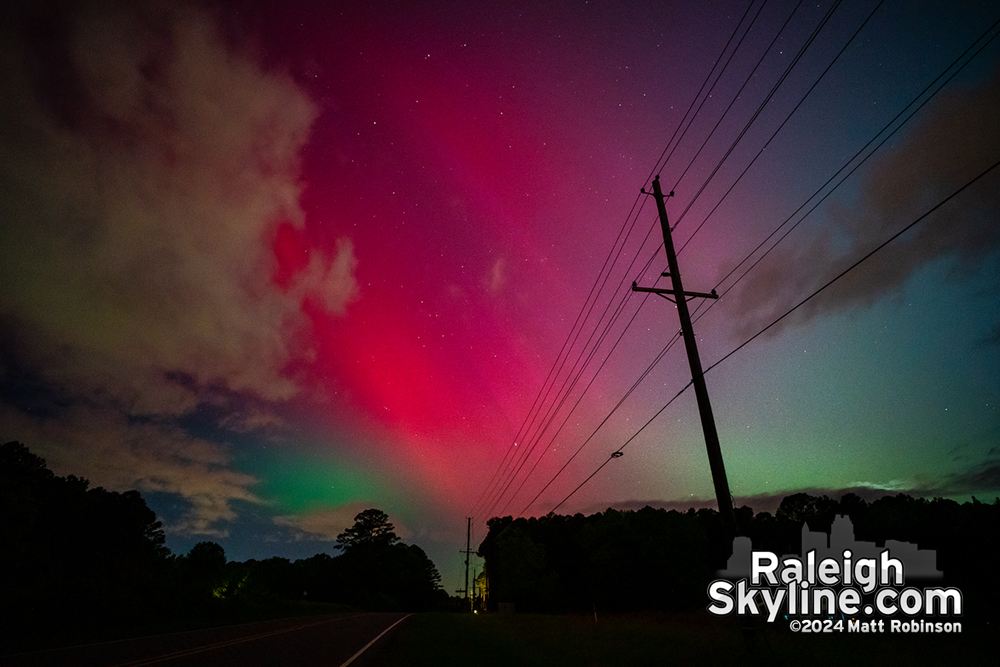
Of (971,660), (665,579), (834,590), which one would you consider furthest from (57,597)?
(665,579)

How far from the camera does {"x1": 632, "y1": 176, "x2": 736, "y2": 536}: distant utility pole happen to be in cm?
1136

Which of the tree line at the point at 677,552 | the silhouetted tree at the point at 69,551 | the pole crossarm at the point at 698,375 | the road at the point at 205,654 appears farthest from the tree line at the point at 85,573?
the tree line at the point at 677,552

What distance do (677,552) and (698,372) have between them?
67349mm

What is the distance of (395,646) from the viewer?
642 inches

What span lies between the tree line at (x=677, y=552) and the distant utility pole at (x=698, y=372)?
39.5 meters

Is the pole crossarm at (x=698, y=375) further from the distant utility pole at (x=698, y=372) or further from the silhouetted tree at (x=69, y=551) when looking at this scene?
the silhouetted tree at (x=69, y=551)

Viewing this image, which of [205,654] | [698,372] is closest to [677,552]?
[698,372]

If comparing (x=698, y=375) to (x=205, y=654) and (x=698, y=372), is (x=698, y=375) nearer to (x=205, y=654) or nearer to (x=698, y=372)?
(x=698, y=372)

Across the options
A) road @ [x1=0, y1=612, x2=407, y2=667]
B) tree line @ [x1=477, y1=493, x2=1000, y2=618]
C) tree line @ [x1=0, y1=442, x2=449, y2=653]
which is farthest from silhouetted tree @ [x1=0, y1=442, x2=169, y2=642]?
tree line @ [x1=477, y1=493, x2=1000, y2=618]

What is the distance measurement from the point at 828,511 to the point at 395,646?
127149 mm

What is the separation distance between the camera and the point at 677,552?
69.4 metres

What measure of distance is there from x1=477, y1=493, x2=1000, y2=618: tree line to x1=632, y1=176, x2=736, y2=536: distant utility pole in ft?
130

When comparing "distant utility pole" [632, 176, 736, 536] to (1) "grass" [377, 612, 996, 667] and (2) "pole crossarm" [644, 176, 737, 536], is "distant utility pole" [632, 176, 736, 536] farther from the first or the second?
(1) "grass" [377, 612, 996, 667]

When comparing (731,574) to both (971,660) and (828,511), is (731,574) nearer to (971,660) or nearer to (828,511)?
(971,660)
